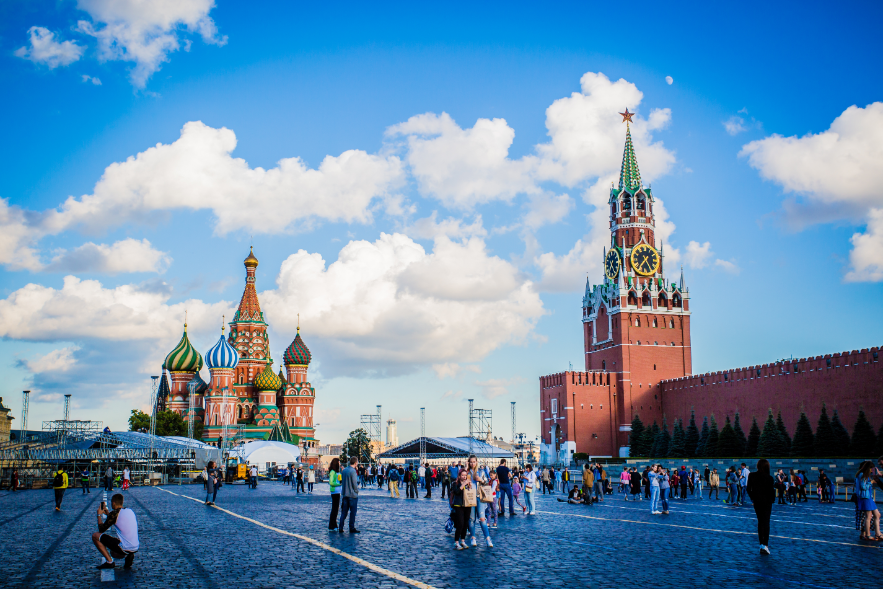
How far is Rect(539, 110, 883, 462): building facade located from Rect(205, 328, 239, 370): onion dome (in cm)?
2946

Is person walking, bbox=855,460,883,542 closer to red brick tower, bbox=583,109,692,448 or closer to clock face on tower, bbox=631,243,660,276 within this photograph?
red brick tower, bbox=583,109,692,448

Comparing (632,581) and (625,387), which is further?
(625,387)

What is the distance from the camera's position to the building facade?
200ft

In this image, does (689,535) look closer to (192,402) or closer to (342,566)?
(342,566)

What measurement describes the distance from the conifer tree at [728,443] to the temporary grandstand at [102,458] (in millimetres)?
32690

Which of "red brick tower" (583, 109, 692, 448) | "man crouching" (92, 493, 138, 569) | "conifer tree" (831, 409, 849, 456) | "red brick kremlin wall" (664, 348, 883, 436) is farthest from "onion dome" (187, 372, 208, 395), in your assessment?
"man crouching" (92, 493, 138, 569)

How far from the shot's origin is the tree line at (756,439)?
137 ft

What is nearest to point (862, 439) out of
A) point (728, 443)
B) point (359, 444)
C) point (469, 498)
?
point (728, 443)

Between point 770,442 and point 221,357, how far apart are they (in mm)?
49779

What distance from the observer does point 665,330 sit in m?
72.1

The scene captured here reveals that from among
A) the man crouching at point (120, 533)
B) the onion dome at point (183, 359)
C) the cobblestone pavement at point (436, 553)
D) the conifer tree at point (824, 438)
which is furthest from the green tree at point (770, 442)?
the onion dome at point (183, 359)

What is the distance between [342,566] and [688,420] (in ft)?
192

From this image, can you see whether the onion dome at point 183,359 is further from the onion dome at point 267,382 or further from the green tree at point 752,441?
the green tree at point 752,441

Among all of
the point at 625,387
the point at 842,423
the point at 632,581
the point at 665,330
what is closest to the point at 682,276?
the point at 665,330
